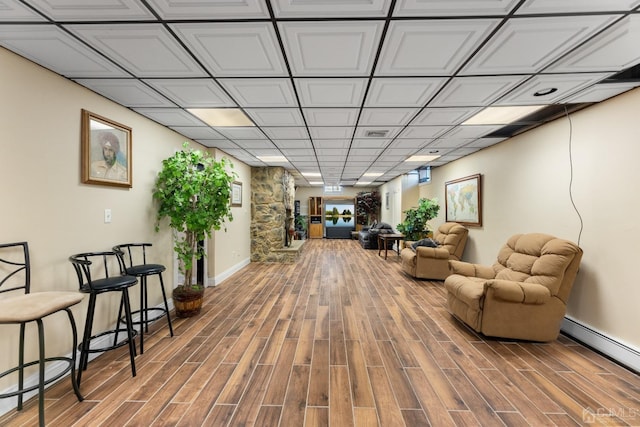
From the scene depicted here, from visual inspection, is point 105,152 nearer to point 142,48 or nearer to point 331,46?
point 142,48

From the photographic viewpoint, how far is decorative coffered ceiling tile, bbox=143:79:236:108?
2207 mm

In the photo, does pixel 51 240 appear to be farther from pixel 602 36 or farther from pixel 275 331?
pixel 602 36

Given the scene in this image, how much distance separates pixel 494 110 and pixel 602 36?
1.32m

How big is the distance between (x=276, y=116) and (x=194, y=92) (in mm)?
876

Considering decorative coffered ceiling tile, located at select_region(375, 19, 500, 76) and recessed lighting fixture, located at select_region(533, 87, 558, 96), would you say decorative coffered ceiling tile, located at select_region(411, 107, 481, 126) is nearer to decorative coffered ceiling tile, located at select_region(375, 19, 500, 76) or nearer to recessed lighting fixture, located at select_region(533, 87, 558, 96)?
recessed lighting fixture, located at select_region(533, 87, 558, 96)

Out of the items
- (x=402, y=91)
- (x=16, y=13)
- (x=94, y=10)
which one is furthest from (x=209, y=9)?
(x=402, y=91)

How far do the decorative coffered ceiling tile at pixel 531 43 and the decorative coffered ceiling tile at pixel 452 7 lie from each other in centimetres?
17

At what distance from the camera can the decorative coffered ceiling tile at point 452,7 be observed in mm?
1353

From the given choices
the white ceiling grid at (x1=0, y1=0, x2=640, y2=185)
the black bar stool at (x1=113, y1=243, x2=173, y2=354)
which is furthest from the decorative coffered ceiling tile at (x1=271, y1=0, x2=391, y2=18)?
the black bar stool at (x1=113, y1=243, x2=173, y2=354)

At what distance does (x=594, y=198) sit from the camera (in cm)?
263

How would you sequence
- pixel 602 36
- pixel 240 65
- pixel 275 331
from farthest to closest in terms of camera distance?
pixel 275 331 < pixel 240 65 < pixel 602 36

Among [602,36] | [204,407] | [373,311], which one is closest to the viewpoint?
[602,36]

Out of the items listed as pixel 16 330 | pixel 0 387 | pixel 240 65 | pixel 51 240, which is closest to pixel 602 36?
pixel 240 65

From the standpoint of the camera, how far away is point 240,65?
195cm
